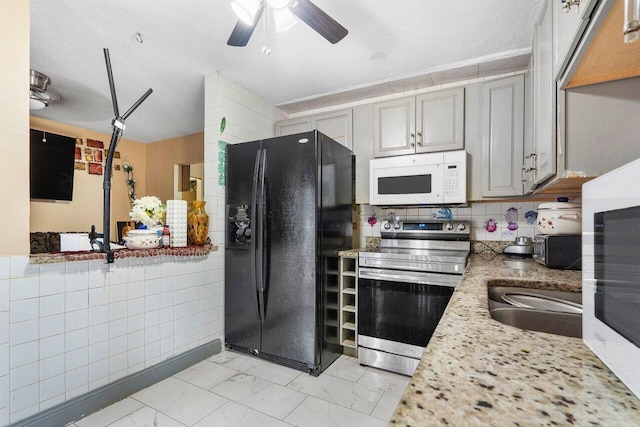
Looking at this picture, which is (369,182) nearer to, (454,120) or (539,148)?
(454,120)

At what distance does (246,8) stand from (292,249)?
1512mm

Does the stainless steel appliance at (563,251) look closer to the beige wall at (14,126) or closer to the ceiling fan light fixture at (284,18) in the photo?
the ceiling fan light fixture at (284,18)

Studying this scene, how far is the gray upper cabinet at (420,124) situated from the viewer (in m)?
2.36

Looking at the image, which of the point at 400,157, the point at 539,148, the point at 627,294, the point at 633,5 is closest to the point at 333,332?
the point at 400,157

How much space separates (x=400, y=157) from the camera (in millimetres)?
2465

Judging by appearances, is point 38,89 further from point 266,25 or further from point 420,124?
point 420,124

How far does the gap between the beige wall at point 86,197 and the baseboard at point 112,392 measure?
9.72 feet

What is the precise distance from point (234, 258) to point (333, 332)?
102 centimetres

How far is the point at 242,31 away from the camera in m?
1.56

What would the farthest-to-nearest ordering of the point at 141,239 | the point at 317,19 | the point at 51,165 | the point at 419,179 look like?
the point at 51,165 < the point at 419,179 < the point at 141,239 < the point at 317,19

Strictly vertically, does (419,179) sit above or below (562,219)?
above

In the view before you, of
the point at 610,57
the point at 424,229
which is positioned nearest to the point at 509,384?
the point at 610,57

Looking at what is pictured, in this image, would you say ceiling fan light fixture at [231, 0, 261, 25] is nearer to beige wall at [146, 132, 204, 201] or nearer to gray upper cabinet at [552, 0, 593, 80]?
gray upper cabinet at [552, 0, 593, 80]

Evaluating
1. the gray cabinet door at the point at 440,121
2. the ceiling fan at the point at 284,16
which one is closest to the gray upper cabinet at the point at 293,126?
the gray cabinet door at the point at 440,121
